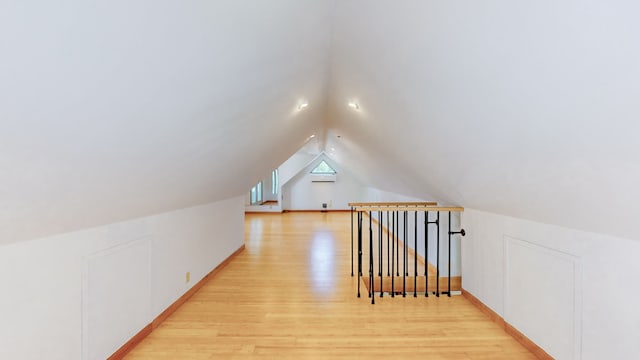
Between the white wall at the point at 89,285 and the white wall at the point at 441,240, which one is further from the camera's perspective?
the white wall at the point at 441,240

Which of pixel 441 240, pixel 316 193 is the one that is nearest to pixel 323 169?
pixel 316 193

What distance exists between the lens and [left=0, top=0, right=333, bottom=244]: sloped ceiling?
35.1 inches

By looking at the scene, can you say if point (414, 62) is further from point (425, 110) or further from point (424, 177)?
point (424, 177)

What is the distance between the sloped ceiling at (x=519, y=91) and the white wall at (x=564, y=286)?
0.14m

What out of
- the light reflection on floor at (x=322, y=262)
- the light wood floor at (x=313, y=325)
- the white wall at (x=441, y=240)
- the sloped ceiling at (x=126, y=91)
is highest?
the sloped ceiling at (x=126, y=91)

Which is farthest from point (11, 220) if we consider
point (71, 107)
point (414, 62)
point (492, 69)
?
point (492, 69)

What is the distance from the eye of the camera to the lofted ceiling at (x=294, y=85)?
0.95 metres

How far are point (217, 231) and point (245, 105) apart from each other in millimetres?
2615

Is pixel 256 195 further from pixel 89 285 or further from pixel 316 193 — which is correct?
pixel 89 285

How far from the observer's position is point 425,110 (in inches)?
84.0

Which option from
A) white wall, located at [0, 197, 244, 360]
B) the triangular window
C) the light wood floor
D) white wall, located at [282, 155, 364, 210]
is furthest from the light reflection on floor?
the triangular window

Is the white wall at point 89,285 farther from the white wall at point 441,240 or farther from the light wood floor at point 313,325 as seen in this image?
the white wall at point 441,240

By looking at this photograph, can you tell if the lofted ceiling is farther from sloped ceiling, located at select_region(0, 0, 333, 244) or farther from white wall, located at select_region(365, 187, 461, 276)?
white wall, located at select_region(365, 187, 461, 276)

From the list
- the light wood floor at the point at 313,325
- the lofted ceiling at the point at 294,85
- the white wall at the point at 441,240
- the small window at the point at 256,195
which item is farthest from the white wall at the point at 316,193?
the lofted ceiling at the point at 294,85
